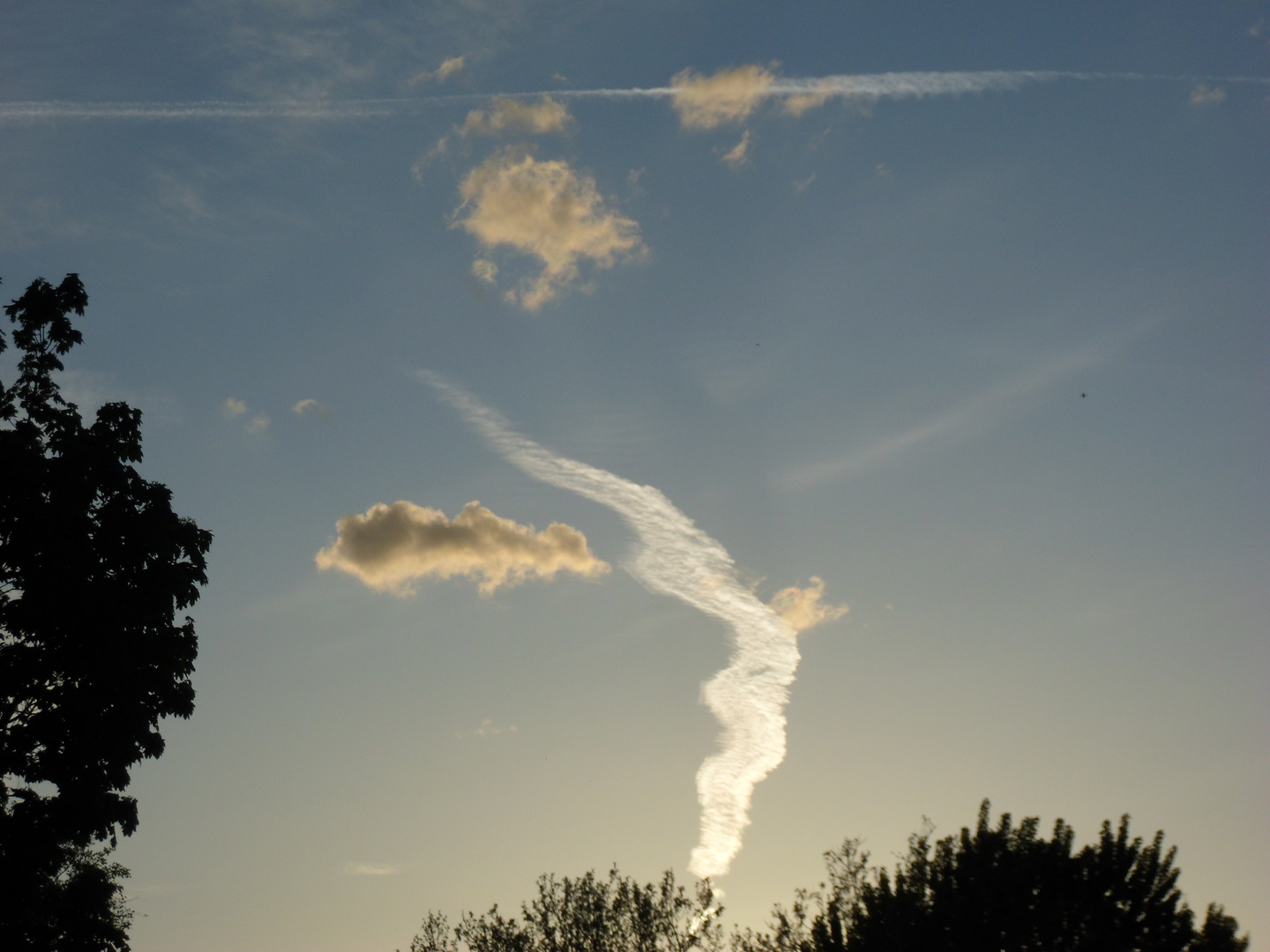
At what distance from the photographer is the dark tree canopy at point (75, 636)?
2934 centimetres

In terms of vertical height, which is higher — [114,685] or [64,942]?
[114,685]

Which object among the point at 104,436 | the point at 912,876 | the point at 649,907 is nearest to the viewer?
the point at 104,436

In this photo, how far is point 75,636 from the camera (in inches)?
1184

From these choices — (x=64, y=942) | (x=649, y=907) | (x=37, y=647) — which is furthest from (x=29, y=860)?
(x=649, y=907)

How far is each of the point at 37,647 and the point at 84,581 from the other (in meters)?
2.15

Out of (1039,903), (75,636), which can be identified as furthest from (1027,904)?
(75,636)

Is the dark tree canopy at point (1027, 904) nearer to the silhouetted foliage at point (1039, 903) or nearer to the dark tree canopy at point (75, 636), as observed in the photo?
the silhouetted foliage at point (1039, 903)

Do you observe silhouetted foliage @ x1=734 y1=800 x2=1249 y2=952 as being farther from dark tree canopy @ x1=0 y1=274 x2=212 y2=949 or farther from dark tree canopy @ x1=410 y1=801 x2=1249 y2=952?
dark tree canopy @ x1=0 y1=274 x2=212 y2=949

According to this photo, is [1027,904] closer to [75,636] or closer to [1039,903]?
[1039,903]

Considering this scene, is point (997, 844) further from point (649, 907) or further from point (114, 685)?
point (649, 907)

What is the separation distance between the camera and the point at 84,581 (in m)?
30.4

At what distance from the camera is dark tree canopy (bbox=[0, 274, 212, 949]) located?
96.3ft

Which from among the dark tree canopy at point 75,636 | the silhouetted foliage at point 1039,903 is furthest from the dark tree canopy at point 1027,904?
the dark tree canopy at point 75,636

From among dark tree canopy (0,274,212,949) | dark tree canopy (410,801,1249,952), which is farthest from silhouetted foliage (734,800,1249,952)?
dark tree canopy (0,274,212,949)
